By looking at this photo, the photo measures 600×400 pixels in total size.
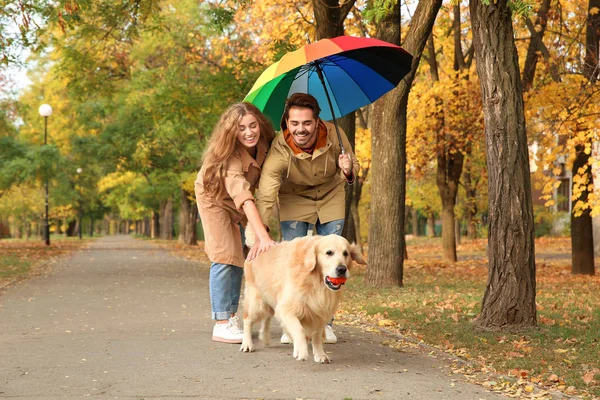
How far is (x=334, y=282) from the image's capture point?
5344mm

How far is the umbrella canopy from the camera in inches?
273

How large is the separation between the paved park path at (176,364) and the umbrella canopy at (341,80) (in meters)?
2.28

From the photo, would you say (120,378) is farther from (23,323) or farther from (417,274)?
(417,274)

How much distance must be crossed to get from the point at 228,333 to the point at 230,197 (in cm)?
125

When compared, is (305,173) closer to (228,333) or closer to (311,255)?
(311,255)

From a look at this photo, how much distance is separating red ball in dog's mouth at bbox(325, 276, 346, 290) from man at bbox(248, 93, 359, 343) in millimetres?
894

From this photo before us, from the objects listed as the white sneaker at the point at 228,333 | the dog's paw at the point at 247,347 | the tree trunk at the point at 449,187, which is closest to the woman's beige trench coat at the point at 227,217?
the white sneaker at the point at 228,333

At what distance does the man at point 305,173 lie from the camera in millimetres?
6191

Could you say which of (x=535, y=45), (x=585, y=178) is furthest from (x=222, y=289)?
(x=535, y=45)

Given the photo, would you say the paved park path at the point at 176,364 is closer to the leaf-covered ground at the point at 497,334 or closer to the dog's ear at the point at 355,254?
the leaf-covered ground at the point at 497,334

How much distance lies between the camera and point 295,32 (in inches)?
792

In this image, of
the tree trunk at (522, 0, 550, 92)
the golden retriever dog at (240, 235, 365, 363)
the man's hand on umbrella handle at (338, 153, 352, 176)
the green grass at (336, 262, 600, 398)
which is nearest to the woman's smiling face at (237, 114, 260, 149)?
the man's hand on umbrella handle at (338, 153, 352, 176)

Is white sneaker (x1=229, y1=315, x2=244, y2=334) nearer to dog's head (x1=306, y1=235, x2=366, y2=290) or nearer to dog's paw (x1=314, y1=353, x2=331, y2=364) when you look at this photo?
dog's paw (x1=314, y1=353, x2=331, y2=364)

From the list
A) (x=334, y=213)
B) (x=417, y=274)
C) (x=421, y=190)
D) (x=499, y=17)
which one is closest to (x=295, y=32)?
(x=417, y=274)
